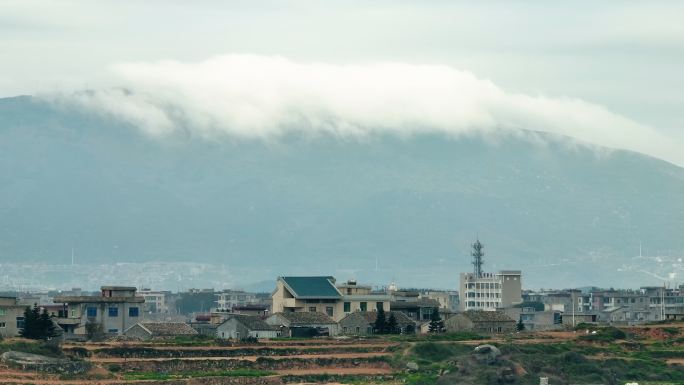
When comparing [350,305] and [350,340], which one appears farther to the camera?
[350,305]

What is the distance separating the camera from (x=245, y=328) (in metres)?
125

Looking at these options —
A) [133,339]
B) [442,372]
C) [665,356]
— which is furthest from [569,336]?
[133,339]

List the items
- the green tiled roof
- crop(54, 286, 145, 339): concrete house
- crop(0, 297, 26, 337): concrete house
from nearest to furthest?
crop(0, 297, 26, 337): concrete house
crop(54, 286, 145, 339): concrete house
the green tiled roof

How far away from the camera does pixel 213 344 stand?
113250 mm

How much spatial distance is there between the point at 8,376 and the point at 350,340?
34.9 metres

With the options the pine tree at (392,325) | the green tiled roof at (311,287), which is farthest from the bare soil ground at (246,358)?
the green tiled roof at (311,287)

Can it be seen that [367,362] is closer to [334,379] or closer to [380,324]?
[334,379]

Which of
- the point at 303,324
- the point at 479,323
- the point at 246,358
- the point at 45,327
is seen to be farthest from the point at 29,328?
the point at 479,323

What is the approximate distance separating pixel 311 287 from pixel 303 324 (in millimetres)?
13319

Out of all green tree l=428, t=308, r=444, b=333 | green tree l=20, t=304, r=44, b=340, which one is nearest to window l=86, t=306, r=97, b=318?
green tree l=20, t=304, r=44, b=340

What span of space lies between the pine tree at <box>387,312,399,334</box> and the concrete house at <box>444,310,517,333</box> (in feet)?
17.9

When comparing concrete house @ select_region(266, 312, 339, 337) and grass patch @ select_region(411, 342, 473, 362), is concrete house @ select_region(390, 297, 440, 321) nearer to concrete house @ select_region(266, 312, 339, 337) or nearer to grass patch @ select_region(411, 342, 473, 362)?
concrete house @ select_region(266, 312, 339, 337)

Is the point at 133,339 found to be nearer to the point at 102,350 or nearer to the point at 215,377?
the point at 102,350

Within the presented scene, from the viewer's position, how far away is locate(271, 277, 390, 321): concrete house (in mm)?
141750
